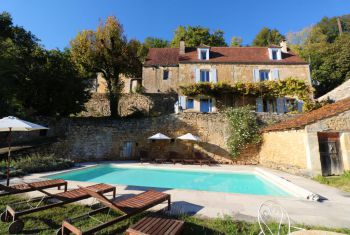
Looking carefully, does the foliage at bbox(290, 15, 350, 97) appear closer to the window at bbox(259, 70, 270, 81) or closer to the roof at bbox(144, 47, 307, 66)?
the roof at bbox(144, 47, 307, 66)

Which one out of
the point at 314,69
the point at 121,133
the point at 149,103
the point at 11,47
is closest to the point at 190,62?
the point at 149,103

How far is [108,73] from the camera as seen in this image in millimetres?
19188

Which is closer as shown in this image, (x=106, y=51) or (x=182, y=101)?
(x=106, y=51)

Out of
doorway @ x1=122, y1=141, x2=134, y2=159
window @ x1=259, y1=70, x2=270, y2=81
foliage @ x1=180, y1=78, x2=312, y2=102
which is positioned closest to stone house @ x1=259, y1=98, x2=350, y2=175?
foliage @ x1=180, y1=78, x2=312, y2=102

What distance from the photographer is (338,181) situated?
8.15m

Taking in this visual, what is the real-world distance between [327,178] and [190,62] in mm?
15236

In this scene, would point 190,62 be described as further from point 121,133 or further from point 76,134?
point 76,134

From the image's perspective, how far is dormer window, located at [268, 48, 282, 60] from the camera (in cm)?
2094

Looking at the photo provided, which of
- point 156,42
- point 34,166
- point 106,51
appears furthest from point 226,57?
point 156,42

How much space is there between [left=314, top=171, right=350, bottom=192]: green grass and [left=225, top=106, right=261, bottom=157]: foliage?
6306 millimetres

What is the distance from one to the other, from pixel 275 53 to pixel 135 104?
52.5ft

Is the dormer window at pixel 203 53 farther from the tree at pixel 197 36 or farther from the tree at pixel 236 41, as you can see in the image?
the tree at pixel 236 41

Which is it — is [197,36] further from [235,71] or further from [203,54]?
[235,71]

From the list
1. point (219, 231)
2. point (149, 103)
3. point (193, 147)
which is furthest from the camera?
point (149, 103)
